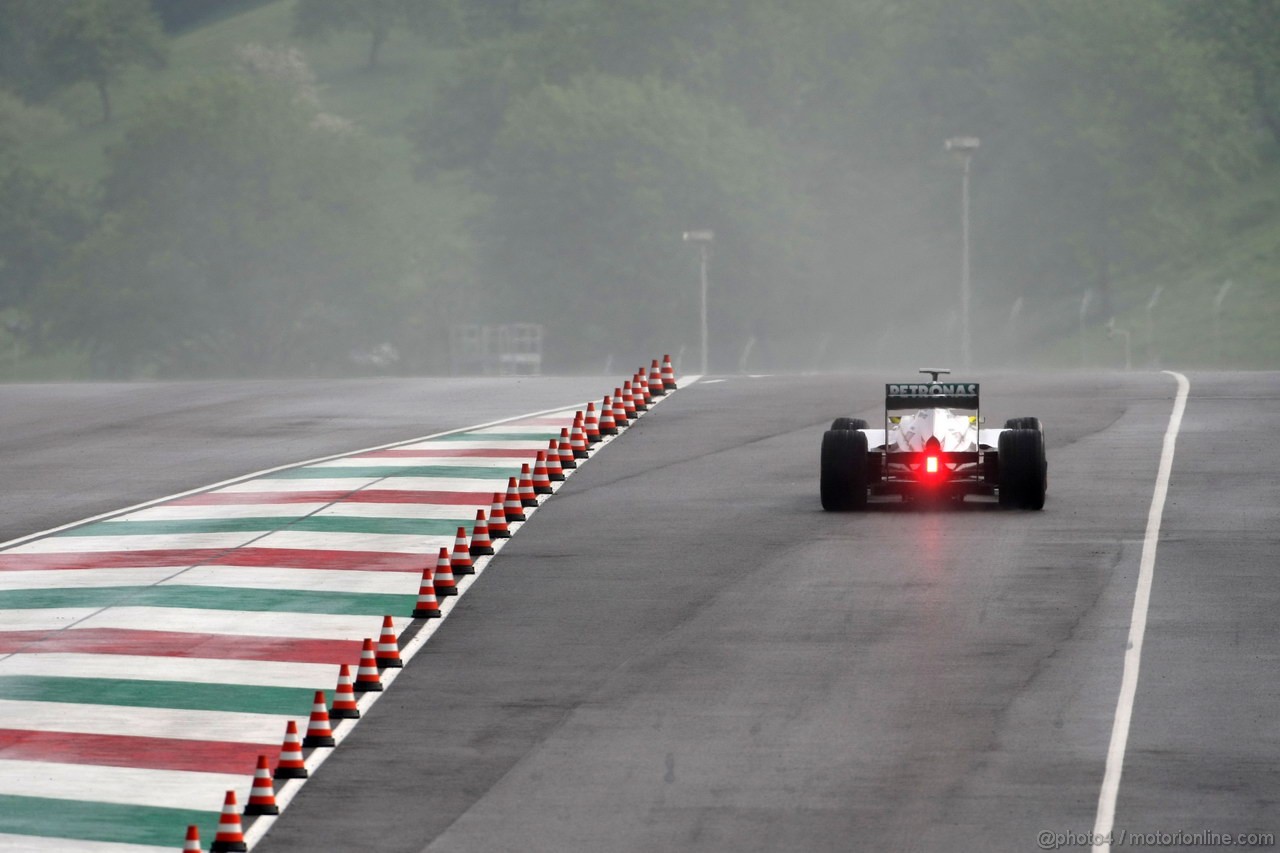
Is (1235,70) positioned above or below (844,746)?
above

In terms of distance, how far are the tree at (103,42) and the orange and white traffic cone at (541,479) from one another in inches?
4949

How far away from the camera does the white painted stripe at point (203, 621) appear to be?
19.6 meters

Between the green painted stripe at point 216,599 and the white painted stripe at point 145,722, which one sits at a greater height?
the green painted stripe at point 216,599

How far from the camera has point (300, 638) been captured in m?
19.4

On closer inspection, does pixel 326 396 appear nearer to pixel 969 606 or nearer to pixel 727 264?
pixel 969 606

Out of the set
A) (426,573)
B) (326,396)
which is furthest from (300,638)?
(326,396)

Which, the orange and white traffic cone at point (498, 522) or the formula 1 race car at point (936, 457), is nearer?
the orange and white traffic cone at point (498, 522)

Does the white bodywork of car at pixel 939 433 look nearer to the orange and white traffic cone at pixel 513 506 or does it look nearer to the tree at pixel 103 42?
the orange and white traffic cone at pixel 513 506

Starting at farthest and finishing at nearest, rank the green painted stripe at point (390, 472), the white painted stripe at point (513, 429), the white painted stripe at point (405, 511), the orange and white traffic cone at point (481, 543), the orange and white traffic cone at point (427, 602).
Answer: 1. the white painted stripe at point (513, 429)
2. the green painted stripe at point (390, 472)
3. the white painted stripe at point (405, 511)
4. the orange and white traffic cone at point (481, 543)
5. the orange and white traffic cone at point (427, 602)

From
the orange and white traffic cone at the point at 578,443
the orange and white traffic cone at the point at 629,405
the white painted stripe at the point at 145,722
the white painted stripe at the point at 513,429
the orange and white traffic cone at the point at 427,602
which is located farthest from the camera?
the orange and white traffic cone at the point at 629,405

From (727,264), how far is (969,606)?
81448mm

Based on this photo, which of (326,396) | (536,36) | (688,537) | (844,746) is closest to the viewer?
(844,746)

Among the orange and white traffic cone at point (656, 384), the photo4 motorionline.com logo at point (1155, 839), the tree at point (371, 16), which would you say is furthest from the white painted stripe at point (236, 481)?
the tree at point (371, 16)

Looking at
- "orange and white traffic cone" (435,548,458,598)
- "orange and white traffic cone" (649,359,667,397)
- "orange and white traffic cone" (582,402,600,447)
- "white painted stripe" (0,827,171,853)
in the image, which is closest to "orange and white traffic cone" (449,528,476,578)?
"orange and white traffic cone" (435,548,458,598)
